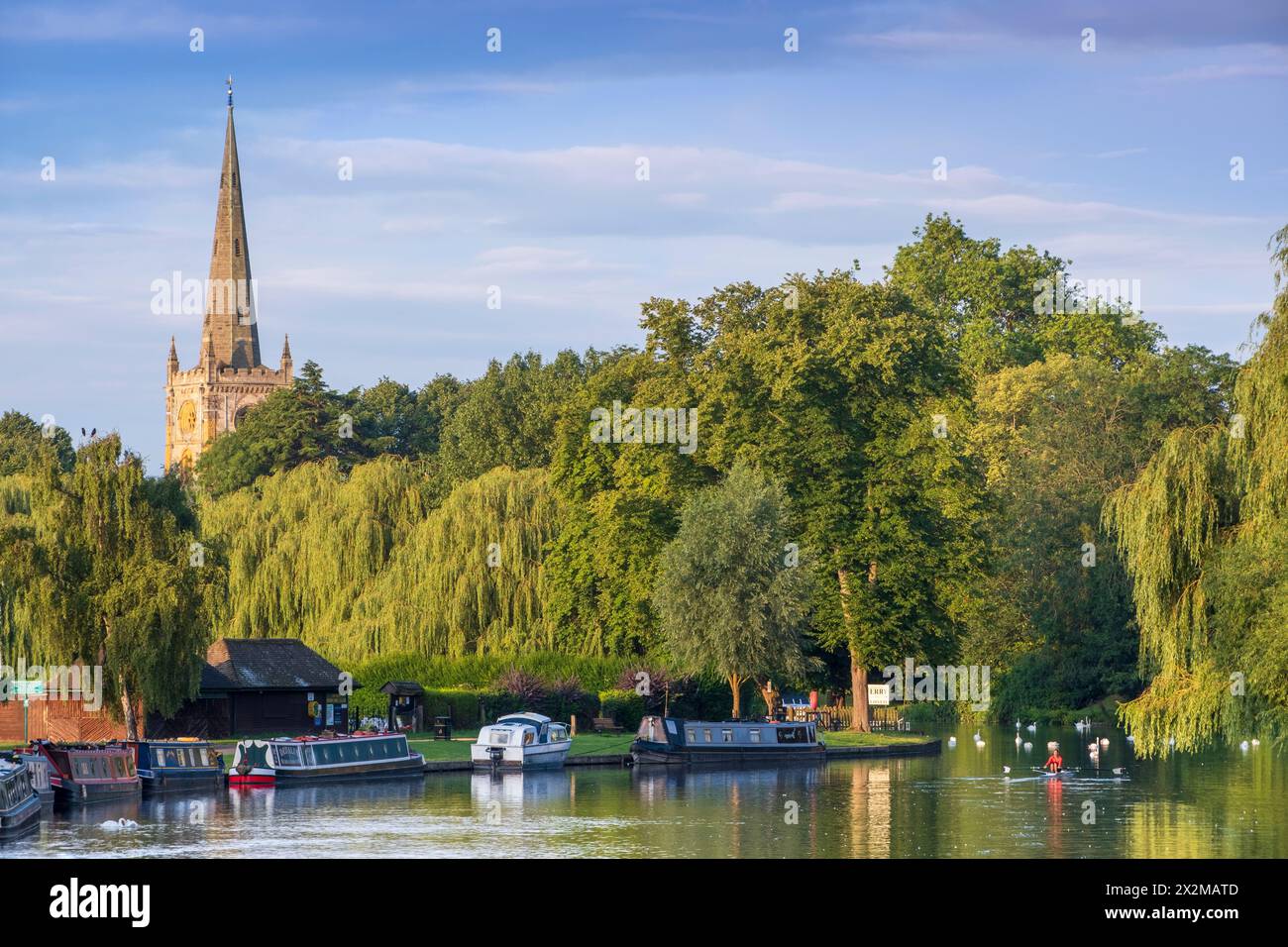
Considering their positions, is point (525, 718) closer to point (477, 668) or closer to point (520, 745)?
point (520, 745)

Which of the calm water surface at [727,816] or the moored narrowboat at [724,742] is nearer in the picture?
the calm water surface at [727,816]

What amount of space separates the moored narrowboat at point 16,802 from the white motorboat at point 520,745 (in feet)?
61.2

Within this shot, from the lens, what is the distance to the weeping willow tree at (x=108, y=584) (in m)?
51.7

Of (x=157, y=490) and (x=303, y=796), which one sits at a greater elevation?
(x=157, y=490)

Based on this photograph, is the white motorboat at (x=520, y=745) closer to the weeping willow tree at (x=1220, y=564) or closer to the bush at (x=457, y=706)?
the bush at (x=457, y=706)

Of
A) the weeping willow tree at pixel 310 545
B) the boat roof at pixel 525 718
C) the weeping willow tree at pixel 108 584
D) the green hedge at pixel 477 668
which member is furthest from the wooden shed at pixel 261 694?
the weeping willow tree at pixel 310 545

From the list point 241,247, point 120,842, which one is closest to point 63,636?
point 120,842

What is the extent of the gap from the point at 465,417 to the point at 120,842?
220 feet

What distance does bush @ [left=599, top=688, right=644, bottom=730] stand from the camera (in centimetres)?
7019

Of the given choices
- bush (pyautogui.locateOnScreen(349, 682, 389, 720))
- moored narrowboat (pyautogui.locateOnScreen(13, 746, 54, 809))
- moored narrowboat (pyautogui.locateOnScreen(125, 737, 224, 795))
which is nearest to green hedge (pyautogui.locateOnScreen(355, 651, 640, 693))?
bush (pyautogui.locateOnScreen(349, 682, 389, 720))

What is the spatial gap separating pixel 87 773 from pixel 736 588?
2610cm

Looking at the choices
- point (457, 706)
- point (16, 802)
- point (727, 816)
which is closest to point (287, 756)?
point (16, 802)

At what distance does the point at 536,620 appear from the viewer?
7262 cm
